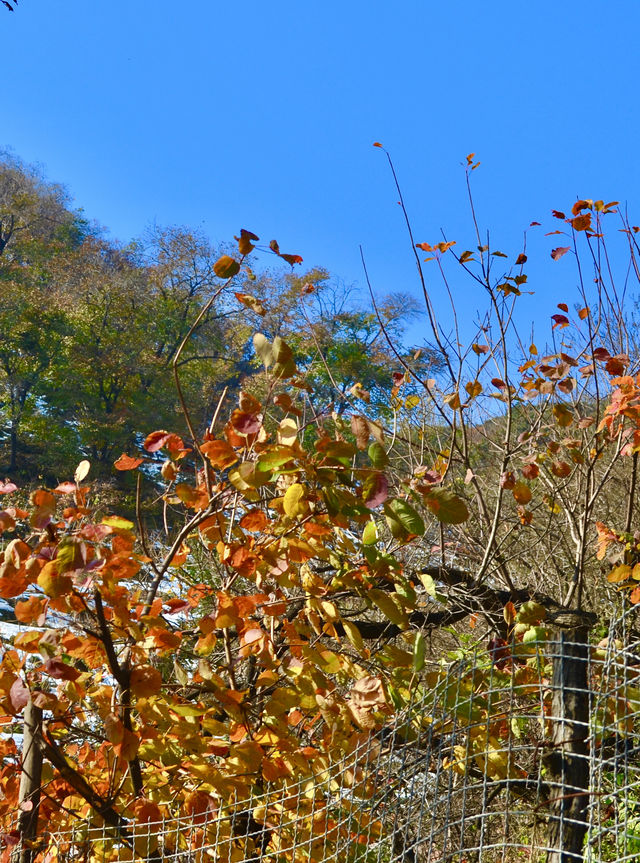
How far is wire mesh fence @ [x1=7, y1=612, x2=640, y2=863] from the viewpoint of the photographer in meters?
1.69

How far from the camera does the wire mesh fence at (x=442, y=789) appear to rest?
5.55 ft

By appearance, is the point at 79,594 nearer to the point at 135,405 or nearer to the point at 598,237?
the point at 598,237

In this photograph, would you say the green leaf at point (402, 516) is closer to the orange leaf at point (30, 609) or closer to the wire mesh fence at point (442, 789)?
the wire mesh fence at point (442, 789)

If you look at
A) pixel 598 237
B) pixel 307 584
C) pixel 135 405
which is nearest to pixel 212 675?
pixel 307 584

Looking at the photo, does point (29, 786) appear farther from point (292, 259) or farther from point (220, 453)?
point (292, 259)

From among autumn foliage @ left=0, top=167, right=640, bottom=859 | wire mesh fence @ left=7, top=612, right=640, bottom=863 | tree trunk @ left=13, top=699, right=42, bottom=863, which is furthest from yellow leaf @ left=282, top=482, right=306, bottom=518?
tree trunk @ left=13, top=699, right=42, bottom=863

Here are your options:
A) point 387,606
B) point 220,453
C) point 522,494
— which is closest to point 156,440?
point 220,453

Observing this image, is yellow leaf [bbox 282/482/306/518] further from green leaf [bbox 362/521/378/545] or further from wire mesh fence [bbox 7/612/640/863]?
wire mesh fence [bbox 7/612/640/863]

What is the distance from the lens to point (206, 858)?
89.8 inches

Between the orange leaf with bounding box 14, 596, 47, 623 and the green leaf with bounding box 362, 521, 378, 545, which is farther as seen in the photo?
the green leaf with bounding box 362, 521, 378, 545

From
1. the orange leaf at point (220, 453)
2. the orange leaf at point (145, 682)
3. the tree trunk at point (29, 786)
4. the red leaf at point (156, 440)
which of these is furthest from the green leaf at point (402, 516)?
the tree trunk at point (29, 786)

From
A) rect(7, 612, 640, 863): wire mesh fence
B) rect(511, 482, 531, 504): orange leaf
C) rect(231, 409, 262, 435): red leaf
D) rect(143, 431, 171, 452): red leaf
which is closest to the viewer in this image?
rect(7, 612, 640, 863): wire mesh fence

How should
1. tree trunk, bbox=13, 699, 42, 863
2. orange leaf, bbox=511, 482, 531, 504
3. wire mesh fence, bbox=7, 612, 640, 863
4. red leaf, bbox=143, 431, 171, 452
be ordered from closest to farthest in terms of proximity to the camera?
wire mesh fence, bbox=7, 612, 640, 863, red leaf, bbox=143, 431, 171, 452, tree trunk, bbox=13, 699, 42, 863, orange leaf, bbox=511, 482, 531, 504

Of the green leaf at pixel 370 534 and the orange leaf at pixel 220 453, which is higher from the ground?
the orange leaf at pixel 220 453
